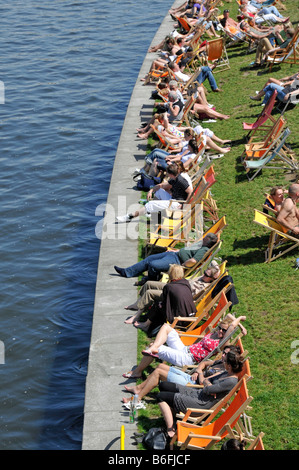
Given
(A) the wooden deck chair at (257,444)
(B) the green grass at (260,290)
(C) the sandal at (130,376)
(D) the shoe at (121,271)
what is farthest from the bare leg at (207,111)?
(A) the wooden deck chair at (257,444)

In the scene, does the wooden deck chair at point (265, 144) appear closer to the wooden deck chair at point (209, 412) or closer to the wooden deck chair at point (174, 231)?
the wooden deck chair at point (174, 231)

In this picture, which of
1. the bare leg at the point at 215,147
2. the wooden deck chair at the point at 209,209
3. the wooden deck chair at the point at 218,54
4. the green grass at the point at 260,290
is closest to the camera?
the green grass at the point at 260,290

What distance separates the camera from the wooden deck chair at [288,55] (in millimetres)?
17766

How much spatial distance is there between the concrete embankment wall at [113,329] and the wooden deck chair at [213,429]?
567mm

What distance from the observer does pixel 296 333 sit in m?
8.97

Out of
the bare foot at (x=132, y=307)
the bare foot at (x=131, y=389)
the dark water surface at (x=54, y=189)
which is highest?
the bare foot at (x=131, y=389)

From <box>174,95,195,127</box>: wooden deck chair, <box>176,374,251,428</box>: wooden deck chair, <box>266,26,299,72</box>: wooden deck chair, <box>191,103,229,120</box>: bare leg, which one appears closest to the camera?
Answer: <box>176,374,251,428</box>: wooden deck chair

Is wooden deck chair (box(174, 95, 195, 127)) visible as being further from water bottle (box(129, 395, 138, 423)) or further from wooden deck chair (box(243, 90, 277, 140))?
water bottle (box(129, 395, 138, 423))

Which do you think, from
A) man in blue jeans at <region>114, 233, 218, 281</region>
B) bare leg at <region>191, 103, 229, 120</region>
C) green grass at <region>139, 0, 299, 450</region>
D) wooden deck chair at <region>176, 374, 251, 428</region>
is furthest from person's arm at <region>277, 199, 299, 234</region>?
bare leg at <region>191, 103, 229, 120</region>

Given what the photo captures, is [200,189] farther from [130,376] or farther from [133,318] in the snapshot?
[130,376]

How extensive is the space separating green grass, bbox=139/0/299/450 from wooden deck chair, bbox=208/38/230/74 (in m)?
3.56

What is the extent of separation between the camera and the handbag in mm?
7328

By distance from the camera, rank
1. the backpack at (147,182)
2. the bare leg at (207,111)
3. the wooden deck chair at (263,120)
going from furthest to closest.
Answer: the bare leg at (207,111) < the wooden deck chair at (263,120) < the backpack at (147,182)

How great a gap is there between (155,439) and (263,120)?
8.43m
